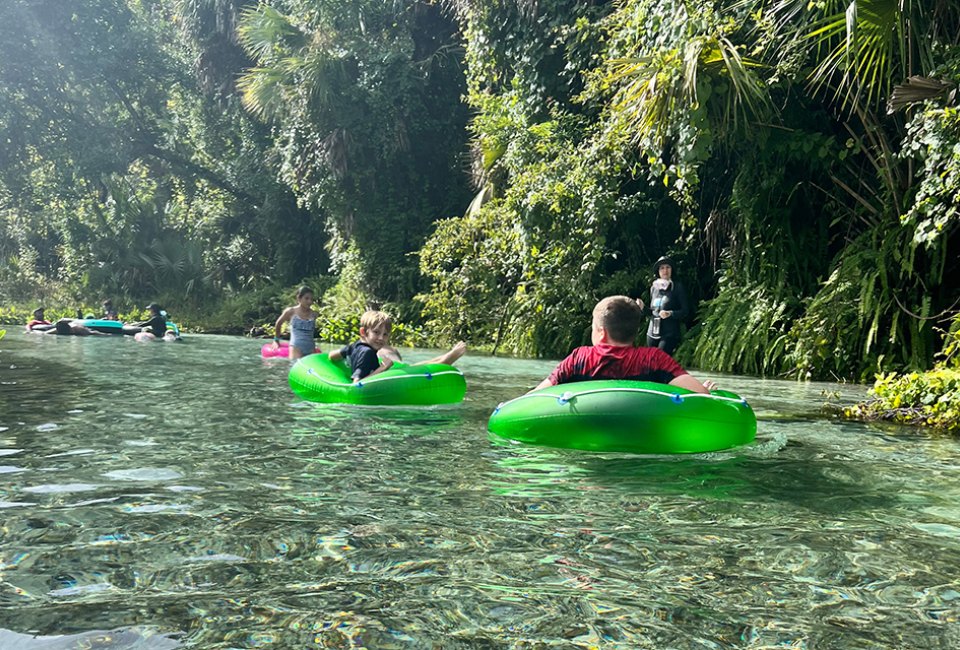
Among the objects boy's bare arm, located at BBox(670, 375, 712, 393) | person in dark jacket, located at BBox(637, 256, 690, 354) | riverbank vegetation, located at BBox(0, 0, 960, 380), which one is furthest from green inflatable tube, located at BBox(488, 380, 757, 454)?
person in dark jacket, located at BBox(637, 256, 690, 354)

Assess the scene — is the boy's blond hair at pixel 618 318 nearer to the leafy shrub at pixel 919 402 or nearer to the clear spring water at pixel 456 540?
the clear spring water at pixel 456 540

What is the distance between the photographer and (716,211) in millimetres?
13312

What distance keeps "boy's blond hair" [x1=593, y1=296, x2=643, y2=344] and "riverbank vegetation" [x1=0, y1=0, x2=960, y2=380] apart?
414 centimetres

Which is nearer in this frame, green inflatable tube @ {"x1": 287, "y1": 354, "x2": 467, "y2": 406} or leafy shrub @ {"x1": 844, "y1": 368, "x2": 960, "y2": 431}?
leafy shrub @ {"x1": 844, "y1": 368, "x2": 960, "y2": 431}

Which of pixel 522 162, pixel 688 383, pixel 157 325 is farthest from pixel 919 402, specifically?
pixel 157 325

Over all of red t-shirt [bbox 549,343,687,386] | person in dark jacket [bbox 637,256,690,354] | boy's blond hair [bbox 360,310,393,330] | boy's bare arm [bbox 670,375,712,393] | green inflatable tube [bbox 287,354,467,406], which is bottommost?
green inflatable tube [bbox 287,354,467,406]

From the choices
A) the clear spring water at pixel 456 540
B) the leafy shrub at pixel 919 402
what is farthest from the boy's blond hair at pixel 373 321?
the leafy shrub at pixel 919 402

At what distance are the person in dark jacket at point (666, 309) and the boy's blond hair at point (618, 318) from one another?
463 cm

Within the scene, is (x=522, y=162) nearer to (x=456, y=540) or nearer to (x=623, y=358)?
(x=623, y=358)

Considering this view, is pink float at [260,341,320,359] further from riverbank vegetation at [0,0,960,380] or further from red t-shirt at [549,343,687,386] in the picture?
red t-shirt at [549,343,687,386]

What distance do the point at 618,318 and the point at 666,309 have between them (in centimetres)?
493

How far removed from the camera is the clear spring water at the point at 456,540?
257cm

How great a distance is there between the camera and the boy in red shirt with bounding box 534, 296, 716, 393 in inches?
229

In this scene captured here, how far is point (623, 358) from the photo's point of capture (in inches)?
233
